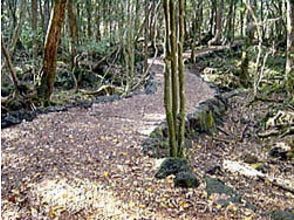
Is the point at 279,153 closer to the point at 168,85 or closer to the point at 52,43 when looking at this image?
the point at 168,85

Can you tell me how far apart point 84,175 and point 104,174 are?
0.22 metres

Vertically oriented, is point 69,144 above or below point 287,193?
above

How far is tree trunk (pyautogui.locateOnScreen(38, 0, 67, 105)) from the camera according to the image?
28.7ft

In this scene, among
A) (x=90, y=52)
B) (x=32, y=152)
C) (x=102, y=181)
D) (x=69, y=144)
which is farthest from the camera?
(x=90, y=52)

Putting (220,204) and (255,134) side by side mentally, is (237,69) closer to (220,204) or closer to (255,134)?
(255,134)

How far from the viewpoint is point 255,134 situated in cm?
1016

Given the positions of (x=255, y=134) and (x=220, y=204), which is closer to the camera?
(x=220, y=204)

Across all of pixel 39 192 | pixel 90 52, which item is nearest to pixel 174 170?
pixel 39 192

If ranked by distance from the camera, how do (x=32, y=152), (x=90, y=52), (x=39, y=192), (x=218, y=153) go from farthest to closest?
(x=90, y=52) → (x=218, y=153) → (x=32, y=152) → (x=39, y=192)

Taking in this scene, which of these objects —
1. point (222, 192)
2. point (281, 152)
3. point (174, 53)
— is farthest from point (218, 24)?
point (222, 192)

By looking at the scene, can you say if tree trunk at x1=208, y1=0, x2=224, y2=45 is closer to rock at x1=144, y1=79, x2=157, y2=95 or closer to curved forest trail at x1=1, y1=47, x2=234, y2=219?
rock at x1=144, y1=79, x2=157, y2=95

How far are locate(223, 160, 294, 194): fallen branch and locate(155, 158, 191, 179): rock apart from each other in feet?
6.23

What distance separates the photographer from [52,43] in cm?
886

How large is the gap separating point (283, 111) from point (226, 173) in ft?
13.6
